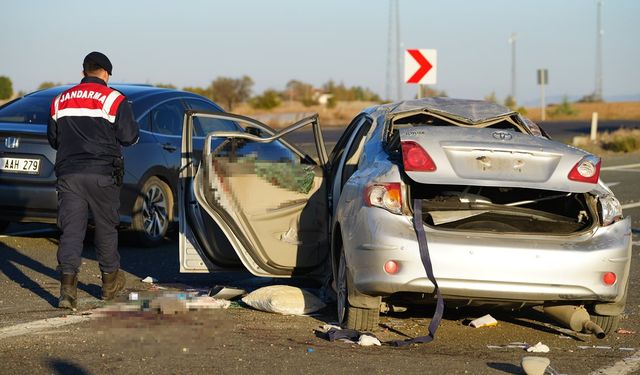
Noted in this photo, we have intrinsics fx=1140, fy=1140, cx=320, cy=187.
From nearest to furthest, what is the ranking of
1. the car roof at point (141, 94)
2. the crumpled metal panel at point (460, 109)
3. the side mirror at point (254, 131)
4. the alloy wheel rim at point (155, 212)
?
the crumpled metal panel at point (460, 109)
the side mirror at point (254, 131)
the alloy wheel rim at point (155, 212)
the car roof at point (141, 94)

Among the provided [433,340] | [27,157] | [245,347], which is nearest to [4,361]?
[245,347]

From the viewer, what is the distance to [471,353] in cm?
662

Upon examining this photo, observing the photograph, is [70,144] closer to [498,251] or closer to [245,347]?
[245,347]

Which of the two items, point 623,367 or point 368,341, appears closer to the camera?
point 623,367

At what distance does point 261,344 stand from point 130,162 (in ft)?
15.1

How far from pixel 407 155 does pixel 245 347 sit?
148cm

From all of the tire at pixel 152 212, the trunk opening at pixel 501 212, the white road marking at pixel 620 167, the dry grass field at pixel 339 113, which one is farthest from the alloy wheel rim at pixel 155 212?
the dry grass field at pixel 339 113

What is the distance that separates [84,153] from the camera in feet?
26.3

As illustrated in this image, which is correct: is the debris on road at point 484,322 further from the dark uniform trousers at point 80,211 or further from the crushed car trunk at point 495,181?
the dark uniform trousers at point 80,211

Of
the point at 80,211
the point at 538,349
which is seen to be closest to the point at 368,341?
the point at 538,349

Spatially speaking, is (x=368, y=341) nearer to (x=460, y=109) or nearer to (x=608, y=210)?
(x=608, y=210)

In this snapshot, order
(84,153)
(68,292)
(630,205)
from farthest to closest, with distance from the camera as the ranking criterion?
1. (630,205)
2. (84,153)
3. (68,292)

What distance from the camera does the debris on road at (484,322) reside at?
7551 millimetres

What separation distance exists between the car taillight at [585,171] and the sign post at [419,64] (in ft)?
40.6
